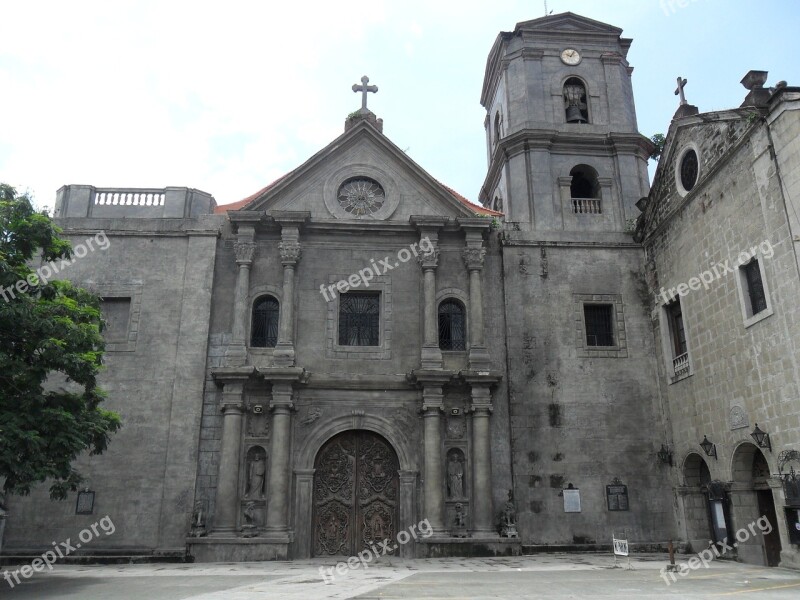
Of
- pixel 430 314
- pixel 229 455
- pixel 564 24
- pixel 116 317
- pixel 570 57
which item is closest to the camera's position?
pixel 229 455

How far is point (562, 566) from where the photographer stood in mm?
16297

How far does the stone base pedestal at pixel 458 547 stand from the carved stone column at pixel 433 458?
0.99ft

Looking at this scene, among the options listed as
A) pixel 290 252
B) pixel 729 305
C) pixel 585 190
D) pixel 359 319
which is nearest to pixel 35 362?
pixel 290 252

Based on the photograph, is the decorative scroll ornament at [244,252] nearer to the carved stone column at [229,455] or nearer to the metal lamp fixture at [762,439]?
the carved stone column at [229,455]

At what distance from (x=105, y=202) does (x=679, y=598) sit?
1962 cm

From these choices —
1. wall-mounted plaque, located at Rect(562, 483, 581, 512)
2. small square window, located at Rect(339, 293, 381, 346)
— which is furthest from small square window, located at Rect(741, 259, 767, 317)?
small square window, located at Rect(339, 293, 381, 346)

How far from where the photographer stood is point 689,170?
19.8m

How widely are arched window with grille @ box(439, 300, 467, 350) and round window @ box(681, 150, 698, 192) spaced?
24.6ft

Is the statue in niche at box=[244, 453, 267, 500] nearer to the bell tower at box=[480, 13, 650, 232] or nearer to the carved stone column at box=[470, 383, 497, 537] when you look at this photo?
the carved stone column at box=[470, 383, 497, 537]

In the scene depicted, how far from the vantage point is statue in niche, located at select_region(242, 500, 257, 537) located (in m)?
18.4

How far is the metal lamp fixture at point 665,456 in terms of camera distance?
19969mm

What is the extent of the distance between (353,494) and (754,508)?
1039 centimetres

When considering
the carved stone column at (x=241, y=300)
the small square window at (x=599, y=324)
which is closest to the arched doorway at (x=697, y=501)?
the small square window at (x=599, y=324)

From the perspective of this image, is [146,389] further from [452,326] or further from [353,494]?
[452,326]
